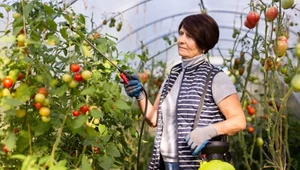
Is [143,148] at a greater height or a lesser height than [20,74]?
lesser

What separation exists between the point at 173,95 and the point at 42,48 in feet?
1.71

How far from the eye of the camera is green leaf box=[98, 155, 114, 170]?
136cm

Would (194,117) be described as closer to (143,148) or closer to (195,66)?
(195,66)

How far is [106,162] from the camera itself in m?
1.37

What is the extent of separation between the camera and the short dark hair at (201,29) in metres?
1.59

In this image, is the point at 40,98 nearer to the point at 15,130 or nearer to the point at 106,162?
the point at 15,130

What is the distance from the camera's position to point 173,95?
5.30 feet

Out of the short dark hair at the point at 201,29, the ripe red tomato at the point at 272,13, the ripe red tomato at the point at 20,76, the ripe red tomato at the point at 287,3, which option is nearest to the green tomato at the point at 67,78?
the ripe red tomato at the point at 20,76

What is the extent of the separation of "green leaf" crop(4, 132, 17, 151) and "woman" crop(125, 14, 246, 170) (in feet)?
1.77

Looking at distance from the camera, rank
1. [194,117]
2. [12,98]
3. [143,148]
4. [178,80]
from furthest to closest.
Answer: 1. [143,148]
2. [178,80]
3. [194,117]
4. [12,98]

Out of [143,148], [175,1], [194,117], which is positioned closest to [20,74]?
[194,117]

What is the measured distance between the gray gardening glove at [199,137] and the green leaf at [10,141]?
536 millimetres

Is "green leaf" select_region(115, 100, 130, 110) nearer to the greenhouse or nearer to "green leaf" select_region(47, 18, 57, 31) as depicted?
the greenhouse

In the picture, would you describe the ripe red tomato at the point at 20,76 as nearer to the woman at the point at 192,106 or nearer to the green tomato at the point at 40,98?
the green tomato at the point at 40,98
